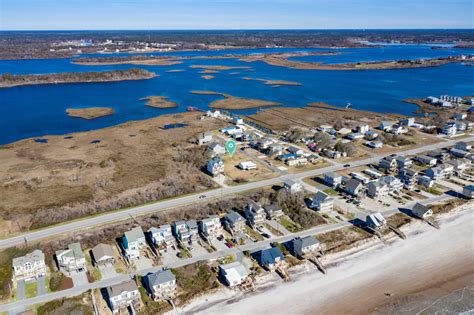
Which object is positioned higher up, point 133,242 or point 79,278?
point 133,242

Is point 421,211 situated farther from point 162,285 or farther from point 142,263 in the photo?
point 142,263

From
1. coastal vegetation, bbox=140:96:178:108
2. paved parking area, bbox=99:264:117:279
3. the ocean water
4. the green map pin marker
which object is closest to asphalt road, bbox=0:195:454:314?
paved parking area, bbox=99:264:117:279

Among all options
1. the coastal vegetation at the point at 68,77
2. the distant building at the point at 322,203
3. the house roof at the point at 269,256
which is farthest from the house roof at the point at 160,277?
the coastal vegetation at the point at 68,77

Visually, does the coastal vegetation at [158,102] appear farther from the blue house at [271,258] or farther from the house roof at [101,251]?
the blue house at [271,258]

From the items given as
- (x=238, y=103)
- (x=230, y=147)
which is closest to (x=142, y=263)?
(x=230, y=147)

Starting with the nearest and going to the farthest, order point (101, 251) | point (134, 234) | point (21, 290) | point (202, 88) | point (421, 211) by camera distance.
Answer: point (21, 290), point (101, 251), point (134, 234), point (421, 211), point (202, 88)

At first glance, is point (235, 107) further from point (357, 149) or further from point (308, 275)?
point (308, 275)

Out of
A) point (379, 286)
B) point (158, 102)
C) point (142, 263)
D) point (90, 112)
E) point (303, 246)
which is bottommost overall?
point (379, 286)
